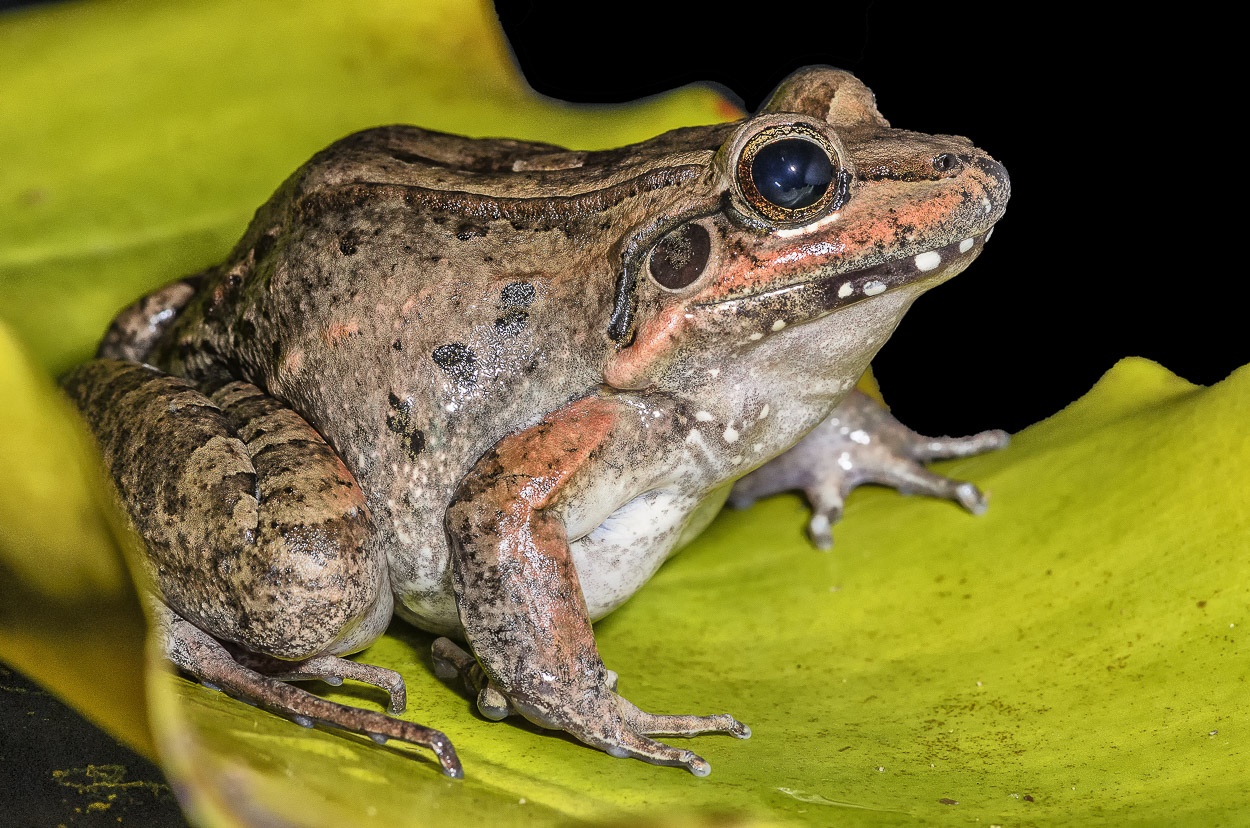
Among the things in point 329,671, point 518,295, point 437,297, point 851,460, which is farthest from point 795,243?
point 329,671

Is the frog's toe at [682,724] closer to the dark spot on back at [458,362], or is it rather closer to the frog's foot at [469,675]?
the frog's foot at [469,675]

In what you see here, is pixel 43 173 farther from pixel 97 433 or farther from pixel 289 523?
pixel 289 523

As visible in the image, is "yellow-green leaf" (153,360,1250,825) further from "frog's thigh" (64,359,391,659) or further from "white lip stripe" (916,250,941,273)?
"white lip stripe" (916,250,941,273)

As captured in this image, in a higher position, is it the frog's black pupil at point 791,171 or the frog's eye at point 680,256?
the frog's black pupil at point 791,171

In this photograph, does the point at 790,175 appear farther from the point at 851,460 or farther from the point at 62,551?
the point at 62,551

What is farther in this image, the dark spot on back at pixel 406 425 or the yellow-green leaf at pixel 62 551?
the dark spot on back at pixel 406 425

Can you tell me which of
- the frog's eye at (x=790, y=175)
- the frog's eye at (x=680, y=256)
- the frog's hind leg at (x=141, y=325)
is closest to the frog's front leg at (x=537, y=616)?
the frog's eye at (x=680, y=256)
